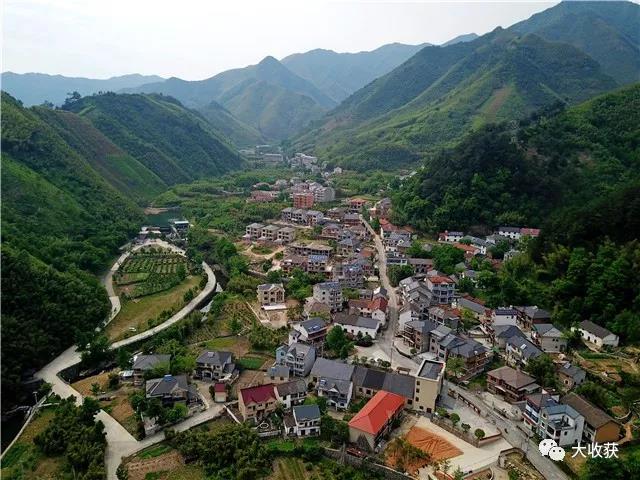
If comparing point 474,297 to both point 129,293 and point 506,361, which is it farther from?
point 129,293

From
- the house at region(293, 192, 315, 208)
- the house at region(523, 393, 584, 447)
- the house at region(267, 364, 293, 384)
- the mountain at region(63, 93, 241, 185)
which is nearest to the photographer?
the house at region(523, 393, 584, 447)

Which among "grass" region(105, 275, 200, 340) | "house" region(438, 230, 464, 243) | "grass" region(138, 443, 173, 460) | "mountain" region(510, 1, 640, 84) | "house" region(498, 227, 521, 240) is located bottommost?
"grass" region(105, 275, 200, 340)

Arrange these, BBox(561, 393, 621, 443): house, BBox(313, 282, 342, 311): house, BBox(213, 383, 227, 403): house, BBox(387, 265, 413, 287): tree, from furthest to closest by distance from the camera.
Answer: BBox(387, 265, 413, 287): tree, BBox(313, 282, 342, 311): house, BBox(213, 383, 227, 403): house, BBox(561, 393, 621, 443): house

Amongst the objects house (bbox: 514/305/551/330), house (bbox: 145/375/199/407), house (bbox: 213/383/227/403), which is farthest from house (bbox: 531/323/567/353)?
house (bbox: 145/375/199/407)

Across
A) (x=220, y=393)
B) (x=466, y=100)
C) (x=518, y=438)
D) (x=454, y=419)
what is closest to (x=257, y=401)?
(x=220, y=393)

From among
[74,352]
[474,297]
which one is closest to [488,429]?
[474,297]

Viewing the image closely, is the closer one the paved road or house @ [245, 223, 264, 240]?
the paved road

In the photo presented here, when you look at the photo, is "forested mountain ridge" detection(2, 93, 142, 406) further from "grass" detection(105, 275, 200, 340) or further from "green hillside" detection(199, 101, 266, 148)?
"green hillside" detection(199, 101, 266, 148)

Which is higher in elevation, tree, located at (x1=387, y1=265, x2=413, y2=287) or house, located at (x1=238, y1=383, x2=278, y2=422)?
house, located at (x1=238, y1=383, x2=278, y2=422)
